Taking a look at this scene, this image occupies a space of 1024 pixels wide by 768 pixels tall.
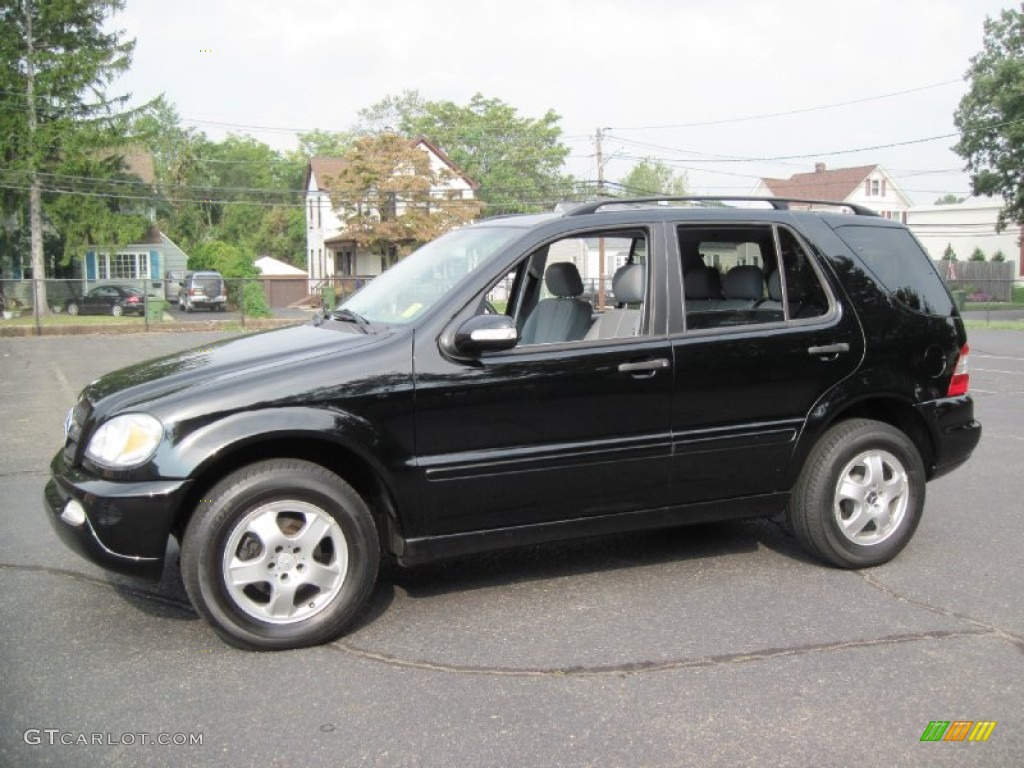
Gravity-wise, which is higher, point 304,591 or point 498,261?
point 498,261

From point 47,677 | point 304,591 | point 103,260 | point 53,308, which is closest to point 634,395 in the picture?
point 304,591

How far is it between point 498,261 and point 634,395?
0.89 meters

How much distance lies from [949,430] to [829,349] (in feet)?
3.17

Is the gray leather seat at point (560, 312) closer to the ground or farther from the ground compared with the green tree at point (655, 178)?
closer to the ground

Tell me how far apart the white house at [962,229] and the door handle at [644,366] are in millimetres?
67699

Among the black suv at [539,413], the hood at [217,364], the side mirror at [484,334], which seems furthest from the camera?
the side mirror at [484,334]

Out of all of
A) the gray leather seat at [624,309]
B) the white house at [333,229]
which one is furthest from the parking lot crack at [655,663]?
the white house at [333,229]

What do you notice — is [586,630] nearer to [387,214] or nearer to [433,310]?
[433,310]

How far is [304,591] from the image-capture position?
3.88m

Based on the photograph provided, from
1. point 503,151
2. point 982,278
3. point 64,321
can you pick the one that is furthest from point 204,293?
point 982,278

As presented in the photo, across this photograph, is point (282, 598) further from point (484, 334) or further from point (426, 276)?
point (426, 276)

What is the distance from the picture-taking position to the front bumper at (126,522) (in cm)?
364

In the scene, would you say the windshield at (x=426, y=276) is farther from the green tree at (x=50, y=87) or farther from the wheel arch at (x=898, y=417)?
the green tree at (x=50, y=87)

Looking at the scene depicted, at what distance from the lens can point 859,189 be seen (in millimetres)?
66500
